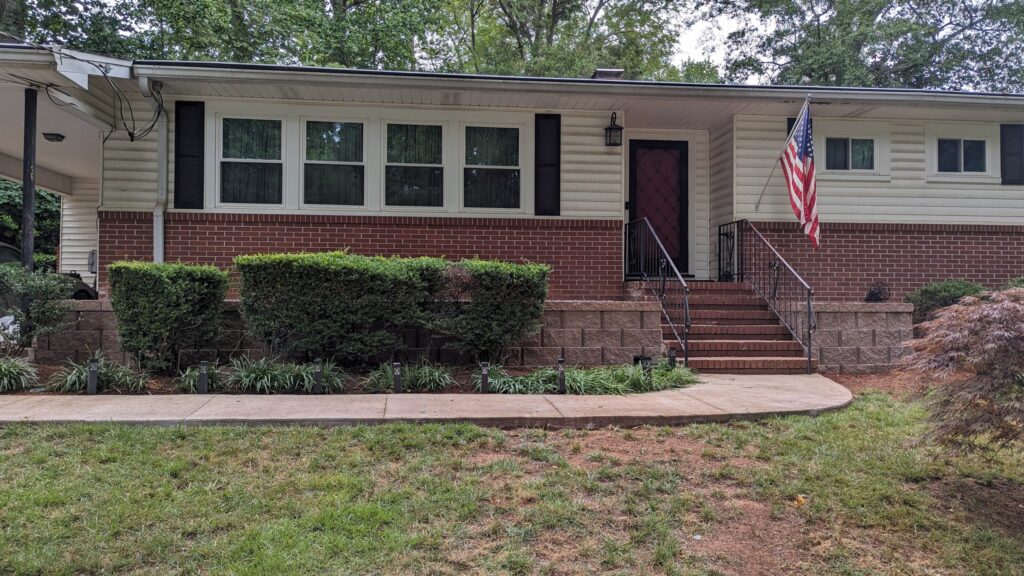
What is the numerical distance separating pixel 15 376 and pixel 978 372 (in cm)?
722

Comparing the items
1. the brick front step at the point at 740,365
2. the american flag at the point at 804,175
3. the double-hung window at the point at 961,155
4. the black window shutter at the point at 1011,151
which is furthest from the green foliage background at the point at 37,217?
the black window shutter at the point at 1011,151

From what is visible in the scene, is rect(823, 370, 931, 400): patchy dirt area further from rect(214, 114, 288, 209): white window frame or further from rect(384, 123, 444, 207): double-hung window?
rect(214, 114, 288, 209): white window frame

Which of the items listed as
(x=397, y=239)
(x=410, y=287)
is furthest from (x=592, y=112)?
(x=410, y=287)

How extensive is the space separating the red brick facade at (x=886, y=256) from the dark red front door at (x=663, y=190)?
1.27m

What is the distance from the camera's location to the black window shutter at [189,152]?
7.88 metres

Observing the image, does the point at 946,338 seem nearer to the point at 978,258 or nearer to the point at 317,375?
the point at 317,375

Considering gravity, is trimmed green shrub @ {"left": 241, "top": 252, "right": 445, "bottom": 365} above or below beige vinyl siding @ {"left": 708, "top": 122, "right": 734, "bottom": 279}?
below

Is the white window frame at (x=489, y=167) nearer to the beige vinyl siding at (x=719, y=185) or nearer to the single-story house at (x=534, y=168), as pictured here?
the single-story house at (x=534, y=168)

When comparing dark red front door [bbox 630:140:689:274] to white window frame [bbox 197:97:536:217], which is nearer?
white window frame [bbox 197:97:536:217]

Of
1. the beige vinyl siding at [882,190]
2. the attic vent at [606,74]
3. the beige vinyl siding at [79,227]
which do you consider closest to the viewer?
the beige vinyl siding at [882,190]

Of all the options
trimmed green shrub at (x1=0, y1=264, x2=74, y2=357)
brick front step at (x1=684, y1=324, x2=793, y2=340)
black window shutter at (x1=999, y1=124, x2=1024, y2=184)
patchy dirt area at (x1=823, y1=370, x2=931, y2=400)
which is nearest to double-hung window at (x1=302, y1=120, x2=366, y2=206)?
trimmed green shrub at (x1=0, y1=264, x2=74, y2=357)

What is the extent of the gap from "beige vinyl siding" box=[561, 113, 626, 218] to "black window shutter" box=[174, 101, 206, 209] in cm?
470

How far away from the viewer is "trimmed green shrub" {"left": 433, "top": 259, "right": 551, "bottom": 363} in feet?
20.1

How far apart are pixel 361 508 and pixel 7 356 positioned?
519 centimetres
